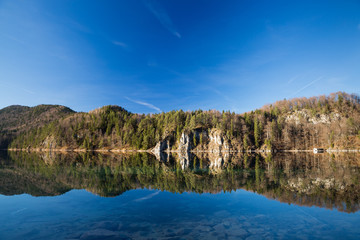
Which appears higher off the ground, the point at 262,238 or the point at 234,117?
the point at 234,117

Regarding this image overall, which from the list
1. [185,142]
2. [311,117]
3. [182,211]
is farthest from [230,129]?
[182,211]

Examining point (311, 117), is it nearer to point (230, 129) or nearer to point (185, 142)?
point (230, 129)

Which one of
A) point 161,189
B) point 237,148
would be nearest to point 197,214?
point 161,189

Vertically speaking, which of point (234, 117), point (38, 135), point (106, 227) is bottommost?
point (106, 227)

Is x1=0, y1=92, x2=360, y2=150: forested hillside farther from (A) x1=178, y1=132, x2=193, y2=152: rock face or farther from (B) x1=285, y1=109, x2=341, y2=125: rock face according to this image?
(A) x1=178, y1=132, x2=193, y2=152: rock face

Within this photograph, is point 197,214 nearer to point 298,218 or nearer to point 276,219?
point 276,219

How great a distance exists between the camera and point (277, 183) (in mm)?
19188

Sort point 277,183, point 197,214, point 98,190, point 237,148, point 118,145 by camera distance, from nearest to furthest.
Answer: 1. point 197,214
2. point 98,190
3. point 277,183
4. point 237,148
5. point 118,145

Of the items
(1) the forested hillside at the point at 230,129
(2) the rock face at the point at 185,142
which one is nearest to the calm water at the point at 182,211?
(2) the rock face at the point at 185,142

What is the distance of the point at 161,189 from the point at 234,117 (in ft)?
385

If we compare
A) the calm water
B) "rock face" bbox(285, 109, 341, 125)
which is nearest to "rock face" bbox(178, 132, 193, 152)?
"rock face" bbox(285, 109, 341, 125)

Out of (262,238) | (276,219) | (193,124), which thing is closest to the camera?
(262,238)

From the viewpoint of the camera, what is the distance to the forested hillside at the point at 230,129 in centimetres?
11186

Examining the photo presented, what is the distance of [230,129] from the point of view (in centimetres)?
11869
